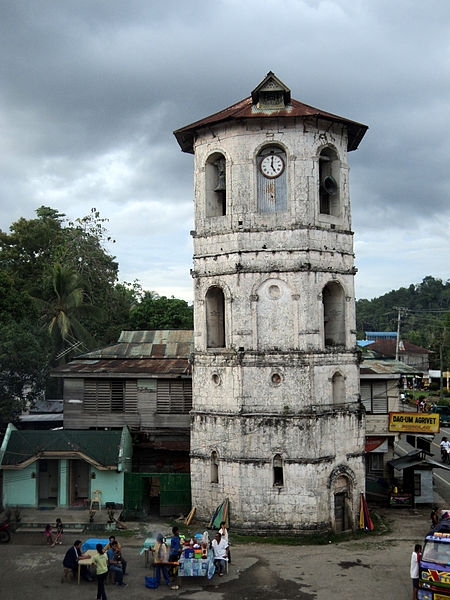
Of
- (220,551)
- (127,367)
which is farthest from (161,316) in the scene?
(220,551)

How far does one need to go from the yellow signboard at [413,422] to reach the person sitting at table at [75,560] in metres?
16.9

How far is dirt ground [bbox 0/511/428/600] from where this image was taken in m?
17.8

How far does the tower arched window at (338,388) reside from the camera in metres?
24.8

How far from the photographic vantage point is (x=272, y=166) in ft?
81.4

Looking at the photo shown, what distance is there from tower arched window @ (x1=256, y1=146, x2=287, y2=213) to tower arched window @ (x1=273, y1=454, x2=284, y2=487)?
10.3 m

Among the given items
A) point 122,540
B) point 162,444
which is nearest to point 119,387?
point 162,444

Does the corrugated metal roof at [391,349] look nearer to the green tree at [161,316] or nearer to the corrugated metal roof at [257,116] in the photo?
the green tree at [161,316]

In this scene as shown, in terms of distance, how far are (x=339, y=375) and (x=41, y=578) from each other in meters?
13.8

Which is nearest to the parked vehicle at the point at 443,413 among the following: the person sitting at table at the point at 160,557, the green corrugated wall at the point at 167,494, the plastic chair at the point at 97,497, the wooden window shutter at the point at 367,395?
the wooden window shutter at the point at 367,395

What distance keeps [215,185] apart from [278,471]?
42.0ft

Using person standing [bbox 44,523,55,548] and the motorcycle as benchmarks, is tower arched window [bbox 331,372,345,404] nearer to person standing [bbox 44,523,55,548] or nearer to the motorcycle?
person standing [bbox 44,523,55,548]

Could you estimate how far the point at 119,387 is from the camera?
98.3 feet

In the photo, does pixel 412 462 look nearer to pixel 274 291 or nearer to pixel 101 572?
pixel 274 291

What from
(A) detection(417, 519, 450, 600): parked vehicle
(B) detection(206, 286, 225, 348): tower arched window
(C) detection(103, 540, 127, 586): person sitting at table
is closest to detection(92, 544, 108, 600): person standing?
(C) detection(103, 540, 127, 586): person sitting at table
